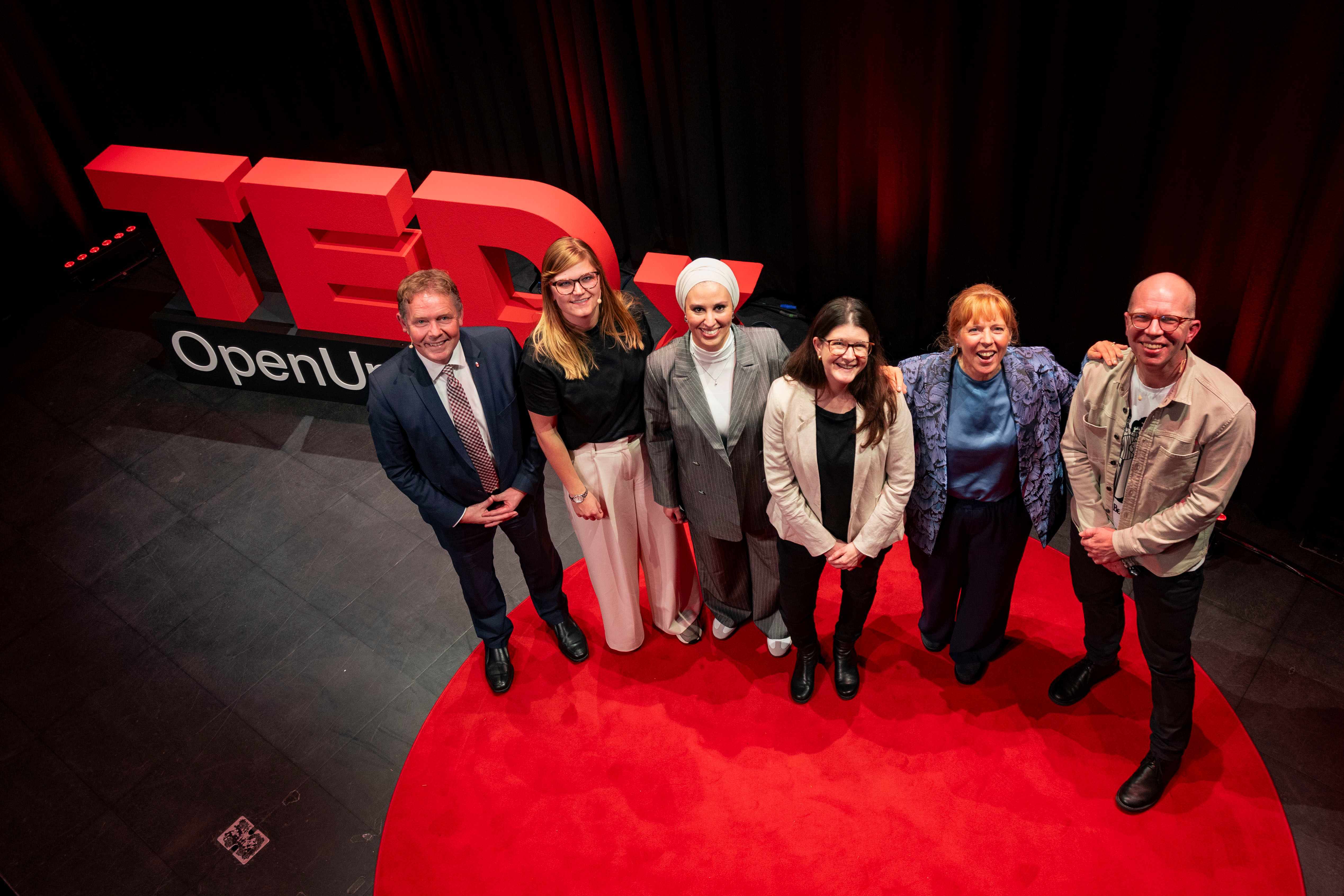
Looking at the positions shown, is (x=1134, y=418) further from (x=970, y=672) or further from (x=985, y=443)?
(x=970, y=672)

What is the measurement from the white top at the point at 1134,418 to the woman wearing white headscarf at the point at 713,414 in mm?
1044

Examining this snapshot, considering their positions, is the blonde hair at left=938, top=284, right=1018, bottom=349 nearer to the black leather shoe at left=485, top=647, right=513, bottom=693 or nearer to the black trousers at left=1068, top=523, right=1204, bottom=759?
the black trousers at left=1068, top=523, right=1204, bottom=759

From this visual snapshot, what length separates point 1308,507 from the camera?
4.27 metres

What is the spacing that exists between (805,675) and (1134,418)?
1589mm

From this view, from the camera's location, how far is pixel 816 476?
3.09 meters

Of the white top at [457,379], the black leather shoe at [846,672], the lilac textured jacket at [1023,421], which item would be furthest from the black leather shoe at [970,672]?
the white top at [457,379]

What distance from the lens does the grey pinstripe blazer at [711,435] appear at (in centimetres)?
313

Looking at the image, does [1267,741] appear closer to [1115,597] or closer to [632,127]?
[1115,597]

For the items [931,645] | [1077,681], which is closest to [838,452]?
[931,645]

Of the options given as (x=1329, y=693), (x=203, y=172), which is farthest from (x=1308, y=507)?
(x=203, y=172)

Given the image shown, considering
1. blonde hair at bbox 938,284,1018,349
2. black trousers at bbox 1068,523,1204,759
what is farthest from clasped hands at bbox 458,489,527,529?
black trousers at bbox 1068,523,1204,759

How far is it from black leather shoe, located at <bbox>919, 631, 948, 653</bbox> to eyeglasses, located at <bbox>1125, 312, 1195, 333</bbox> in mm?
1656

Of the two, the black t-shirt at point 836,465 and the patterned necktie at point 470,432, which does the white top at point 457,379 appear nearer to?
the patterned necktie at point 470,432

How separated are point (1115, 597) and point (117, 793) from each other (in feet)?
12.7
